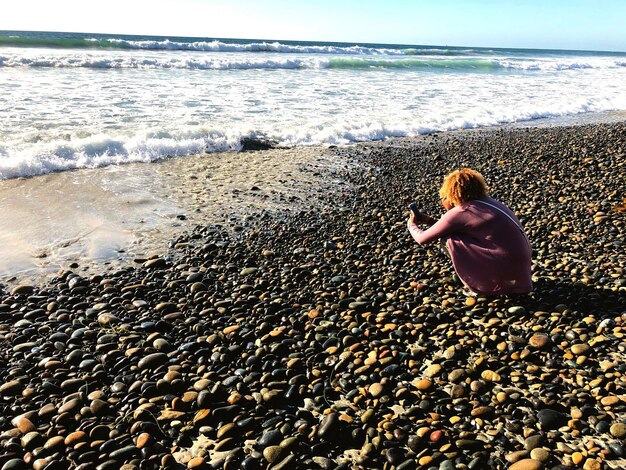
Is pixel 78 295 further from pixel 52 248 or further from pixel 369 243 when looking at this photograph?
pixel 369 243

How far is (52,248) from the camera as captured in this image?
19.7 feet

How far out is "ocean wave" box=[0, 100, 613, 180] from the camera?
887 cm

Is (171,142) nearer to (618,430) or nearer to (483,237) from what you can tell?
(483,237)

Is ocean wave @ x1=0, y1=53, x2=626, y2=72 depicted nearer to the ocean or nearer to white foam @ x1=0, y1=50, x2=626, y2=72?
white foam @ x1=0, y1=50, x2=626, y2=72

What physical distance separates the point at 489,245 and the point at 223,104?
12.7 metres

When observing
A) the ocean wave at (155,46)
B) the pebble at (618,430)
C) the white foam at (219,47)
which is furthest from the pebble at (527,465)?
the white foam at (219,47)

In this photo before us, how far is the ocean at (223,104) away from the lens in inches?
403

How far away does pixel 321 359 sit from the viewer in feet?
12.3

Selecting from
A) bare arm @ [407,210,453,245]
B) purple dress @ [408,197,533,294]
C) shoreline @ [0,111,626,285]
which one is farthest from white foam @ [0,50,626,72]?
purple dress @ [408,197,533,294]

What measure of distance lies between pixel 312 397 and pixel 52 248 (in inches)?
168

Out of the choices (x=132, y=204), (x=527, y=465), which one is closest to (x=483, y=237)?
(x=527, y=465)

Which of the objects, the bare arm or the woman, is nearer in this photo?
the woman

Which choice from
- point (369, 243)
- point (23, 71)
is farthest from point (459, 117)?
point (23, 71)

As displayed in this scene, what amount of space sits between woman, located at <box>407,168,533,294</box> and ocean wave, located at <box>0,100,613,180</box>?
7.27 metres
